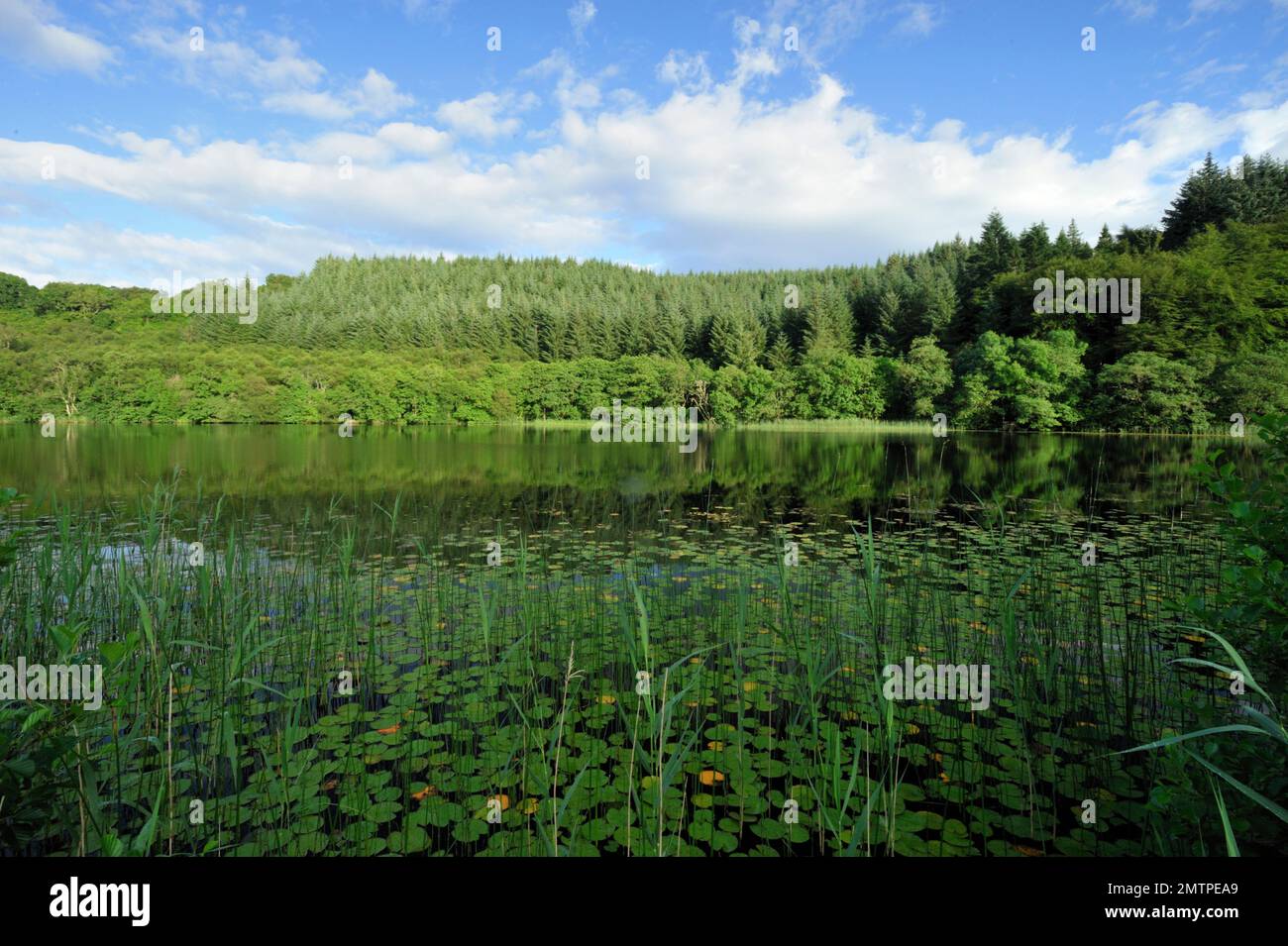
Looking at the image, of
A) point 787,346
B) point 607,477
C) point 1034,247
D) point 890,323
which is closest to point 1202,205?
point 1034,247

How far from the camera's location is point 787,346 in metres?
63.4

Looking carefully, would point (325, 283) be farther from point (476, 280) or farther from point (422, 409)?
point (422, 409)

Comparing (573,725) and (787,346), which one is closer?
(573,725)

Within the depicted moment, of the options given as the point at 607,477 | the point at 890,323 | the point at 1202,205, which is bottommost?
the point at 607,477

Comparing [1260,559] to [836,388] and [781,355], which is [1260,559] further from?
[781,355]

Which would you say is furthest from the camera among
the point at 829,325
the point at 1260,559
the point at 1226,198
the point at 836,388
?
the point at 829,325

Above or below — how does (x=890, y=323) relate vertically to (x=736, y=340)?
above

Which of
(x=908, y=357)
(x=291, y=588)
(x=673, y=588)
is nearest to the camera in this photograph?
(x=291, y=588)

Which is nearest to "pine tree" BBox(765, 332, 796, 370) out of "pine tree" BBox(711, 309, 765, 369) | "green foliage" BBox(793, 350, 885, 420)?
"pine tree" BBox(711, 309, 765, 369)

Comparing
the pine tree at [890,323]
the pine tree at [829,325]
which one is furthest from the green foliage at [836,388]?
the pine tree at [890,323]
